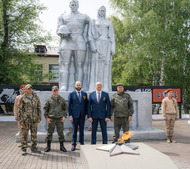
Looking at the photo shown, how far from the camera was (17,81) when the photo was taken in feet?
68.1

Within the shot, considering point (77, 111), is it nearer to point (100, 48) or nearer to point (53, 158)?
point (53, 158)

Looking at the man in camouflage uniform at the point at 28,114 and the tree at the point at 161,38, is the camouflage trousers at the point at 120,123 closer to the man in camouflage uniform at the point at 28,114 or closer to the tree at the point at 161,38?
the man in camouflage uniform at the point at 28,114

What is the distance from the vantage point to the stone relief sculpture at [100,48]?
938 cm

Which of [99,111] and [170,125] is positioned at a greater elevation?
[99,111]

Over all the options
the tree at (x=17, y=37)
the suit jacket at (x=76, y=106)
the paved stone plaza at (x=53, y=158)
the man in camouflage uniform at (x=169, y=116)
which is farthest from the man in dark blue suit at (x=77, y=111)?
the tree at (x=17, y=37)

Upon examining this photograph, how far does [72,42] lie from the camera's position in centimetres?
927

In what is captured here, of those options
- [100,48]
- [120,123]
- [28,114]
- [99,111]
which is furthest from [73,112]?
[100,48]

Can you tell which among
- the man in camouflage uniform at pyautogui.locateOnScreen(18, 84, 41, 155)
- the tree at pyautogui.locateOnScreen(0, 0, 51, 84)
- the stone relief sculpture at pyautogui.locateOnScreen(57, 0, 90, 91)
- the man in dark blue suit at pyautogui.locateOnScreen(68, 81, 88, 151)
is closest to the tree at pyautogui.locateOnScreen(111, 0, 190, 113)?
the tree at pyautogui.locateOnScreen(0, 0, 51, 84)

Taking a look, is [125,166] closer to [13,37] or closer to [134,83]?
[13,37]

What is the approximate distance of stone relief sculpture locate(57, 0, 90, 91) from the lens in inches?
361

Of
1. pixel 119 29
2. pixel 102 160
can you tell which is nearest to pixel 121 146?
pixel 102 160

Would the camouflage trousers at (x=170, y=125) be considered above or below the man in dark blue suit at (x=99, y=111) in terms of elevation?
below

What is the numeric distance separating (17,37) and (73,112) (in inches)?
677

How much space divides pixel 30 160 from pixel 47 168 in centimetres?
79
